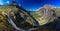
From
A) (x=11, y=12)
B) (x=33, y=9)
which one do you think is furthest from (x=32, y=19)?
(x=11, y=12)

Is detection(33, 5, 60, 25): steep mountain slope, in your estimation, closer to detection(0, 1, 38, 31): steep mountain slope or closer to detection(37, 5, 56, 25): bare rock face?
detection(37, 5, 56, 25): bare rock face

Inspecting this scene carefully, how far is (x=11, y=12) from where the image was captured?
18.1 ft

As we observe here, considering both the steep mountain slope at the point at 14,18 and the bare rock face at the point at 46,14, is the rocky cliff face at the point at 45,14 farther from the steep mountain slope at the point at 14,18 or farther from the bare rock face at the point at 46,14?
the steep mountain slope at the point at 14,18

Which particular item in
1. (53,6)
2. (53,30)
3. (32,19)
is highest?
(53,6)

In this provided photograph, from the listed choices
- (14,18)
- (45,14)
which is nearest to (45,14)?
(45,14)

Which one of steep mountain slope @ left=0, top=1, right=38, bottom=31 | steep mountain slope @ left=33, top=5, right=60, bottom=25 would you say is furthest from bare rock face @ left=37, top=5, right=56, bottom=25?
steep mountain slope @ left=0, top=1, right=38, bottom=31

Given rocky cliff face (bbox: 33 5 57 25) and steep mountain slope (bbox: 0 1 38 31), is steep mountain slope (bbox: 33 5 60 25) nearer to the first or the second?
rocky cliff face (bbox: 33 5 57 25)

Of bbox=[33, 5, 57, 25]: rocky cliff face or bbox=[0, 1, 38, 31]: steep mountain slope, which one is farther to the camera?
bbox=[33, 5, 57, 25]: rocky cliff face

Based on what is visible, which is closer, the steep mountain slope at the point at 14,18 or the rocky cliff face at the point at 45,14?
the steep mountain slope at the point at 14,18

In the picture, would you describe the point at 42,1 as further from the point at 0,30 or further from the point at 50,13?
the point at 0,30

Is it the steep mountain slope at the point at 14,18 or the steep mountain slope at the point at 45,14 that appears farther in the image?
the steep mountain slope at the point at 45,14

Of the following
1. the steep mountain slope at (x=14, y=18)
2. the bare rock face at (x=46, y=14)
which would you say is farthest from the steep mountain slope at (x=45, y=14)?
the steep mountain slope at (x=14, y=18)

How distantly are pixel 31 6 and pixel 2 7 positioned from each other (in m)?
0.84

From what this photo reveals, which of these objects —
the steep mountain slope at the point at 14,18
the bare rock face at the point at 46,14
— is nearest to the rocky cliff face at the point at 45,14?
the bare rock face at the point at 46,14
